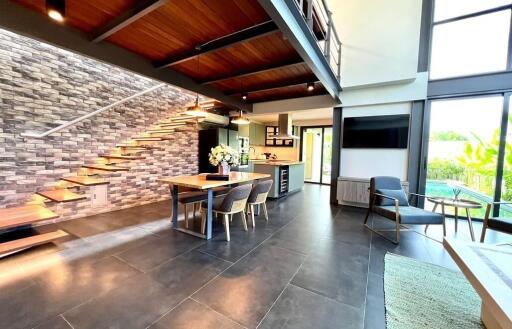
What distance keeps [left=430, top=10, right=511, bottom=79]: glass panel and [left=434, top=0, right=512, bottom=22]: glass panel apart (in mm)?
141

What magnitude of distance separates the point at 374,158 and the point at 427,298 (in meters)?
3.35

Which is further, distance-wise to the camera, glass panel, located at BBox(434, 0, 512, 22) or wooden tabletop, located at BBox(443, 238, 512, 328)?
glass panel, located at BBox(434, 0, 512, 22)

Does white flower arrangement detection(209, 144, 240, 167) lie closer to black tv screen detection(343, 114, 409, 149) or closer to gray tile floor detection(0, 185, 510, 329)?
gray tile floor detection(0, 185, 510, 329)

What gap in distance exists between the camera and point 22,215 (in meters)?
2.64

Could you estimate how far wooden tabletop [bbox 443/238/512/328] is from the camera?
1115 millimetres

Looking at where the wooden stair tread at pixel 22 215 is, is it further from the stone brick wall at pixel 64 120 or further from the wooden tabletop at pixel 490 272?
the wooden tabletop at pixel 490 272

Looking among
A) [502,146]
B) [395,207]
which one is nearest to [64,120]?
[395,207]

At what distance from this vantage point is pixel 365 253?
103 inches

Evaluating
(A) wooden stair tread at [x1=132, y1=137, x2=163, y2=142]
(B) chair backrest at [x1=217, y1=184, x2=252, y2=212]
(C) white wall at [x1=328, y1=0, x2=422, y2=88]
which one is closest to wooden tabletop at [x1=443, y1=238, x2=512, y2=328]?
(B) chair backrest at [x1=217, y1=184, x2=252, y2=212]

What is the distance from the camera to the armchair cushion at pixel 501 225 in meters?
2.50

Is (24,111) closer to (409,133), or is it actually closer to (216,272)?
(216,272)

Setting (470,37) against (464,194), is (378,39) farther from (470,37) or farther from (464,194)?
(464,194)

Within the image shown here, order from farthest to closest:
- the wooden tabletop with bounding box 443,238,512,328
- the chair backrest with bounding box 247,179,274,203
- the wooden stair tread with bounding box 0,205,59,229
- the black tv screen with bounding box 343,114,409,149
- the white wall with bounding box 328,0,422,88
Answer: the black tv screen with bounding box 343,114,409,149, the white wall with bounding box 328,0,422,88, the chair backrest with bounding box 247,179,274,203, the wooden stair tread with bounding box 0,205,59,229, the wooden tabletop with bounding box 443,238,512,328

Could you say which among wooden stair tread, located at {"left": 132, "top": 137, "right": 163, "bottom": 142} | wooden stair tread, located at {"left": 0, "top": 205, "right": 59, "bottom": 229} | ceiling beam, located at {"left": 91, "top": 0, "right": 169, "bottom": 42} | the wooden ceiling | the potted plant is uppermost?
the wooden ceiling
